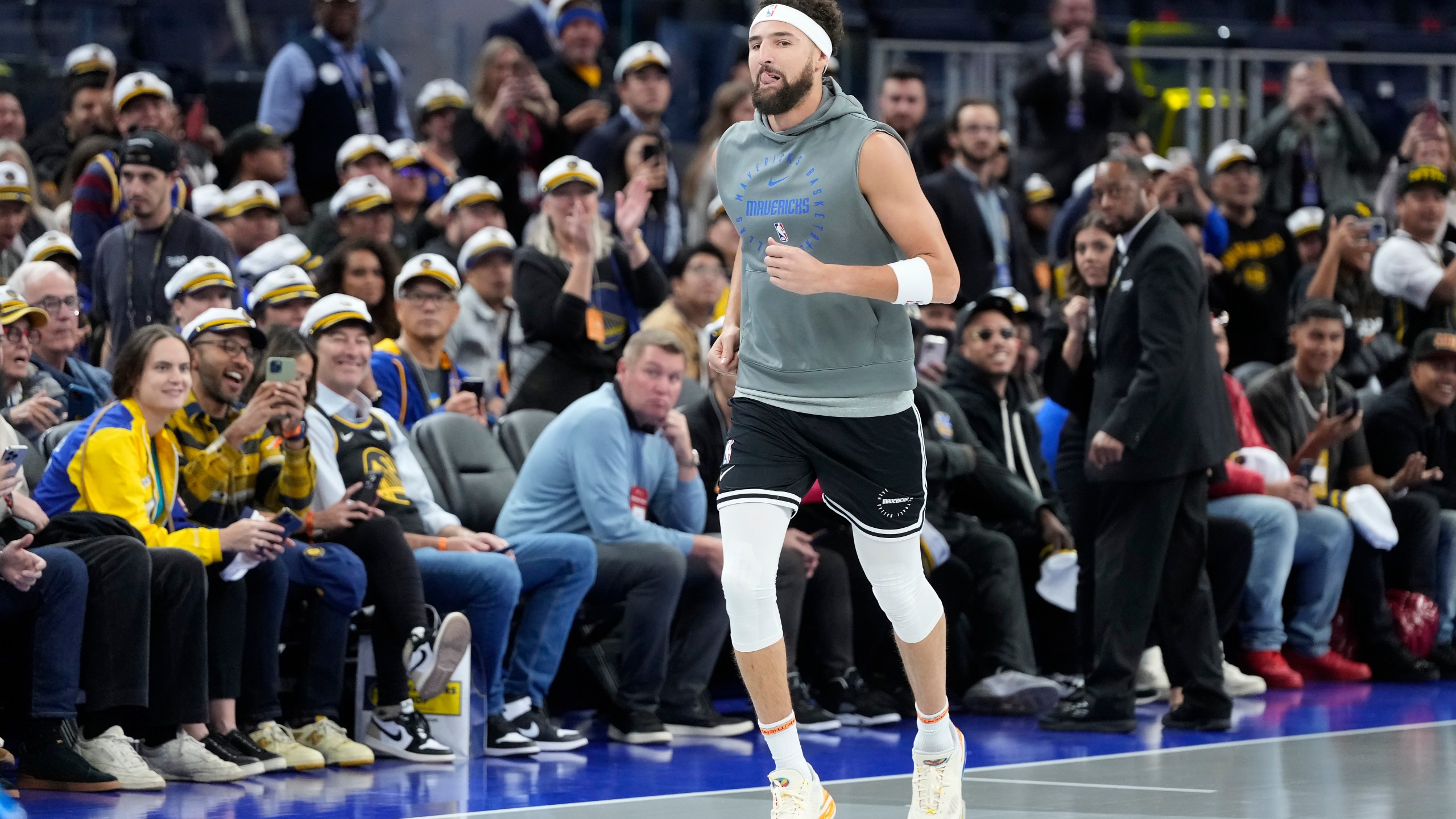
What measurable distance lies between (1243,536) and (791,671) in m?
2.25

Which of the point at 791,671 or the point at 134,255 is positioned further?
the point at 134,255

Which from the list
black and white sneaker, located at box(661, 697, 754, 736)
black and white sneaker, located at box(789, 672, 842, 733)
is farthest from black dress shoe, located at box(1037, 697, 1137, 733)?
black and white sneaker, located at box(661, 697, 754, 736)

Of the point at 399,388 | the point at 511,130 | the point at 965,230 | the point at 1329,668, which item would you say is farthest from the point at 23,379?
the point at 1329,668

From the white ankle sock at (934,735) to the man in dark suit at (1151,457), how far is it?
2.27 m

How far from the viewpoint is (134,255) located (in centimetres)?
840

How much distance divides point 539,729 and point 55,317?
2.40 meters

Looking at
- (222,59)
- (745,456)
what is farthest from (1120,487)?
(222,59)

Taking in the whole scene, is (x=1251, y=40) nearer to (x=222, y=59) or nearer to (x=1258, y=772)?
(x=222, y=59)

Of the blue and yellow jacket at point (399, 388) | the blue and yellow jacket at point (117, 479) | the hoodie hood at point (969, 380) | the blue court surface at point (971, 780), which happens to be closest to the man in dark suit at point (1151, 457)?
the blue court surface at point (971, 780)

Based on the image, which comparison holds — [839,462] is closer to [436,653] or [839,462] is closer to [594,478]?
[436,653]

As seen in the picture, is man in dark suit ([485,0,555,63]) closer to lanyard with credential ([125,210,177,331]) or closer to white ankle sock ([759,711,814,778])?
lanyard with credential ([125,210,177,331])

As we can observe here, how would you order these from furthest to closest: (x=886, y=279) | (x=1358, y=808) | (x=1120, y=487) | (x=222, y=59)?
(x=222, y=59) → (x=1120, y=487) → (x=1358, y=808) → (x=886, y=279)

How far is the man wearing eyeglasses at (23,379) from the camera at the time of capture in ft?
22.1

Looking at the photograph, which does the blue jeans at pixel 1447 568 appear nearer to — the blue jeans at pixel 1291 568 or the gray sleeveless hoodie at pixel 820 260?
the blue jeans at pixel 1291 568
